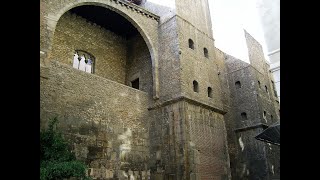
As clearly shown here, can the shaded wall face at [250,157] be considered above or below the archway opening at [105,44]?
below

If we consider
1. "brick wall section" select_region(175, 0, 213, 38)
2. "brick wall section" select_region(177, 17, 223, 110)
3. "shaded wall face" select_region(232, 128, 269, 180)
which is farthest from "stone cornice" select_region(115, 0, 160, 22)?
"shaded wall face" select_region(232, 128, 269, 180)

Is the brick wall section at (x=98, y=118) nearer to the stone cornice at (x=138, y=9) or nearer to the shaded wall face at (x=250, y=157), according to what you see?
the stone cornice at (x=138, y=9)

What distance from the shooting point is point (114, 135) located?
1181 cm

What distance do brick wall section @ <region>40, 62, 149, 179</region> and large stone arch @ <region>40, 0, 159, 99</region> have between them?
1437mm

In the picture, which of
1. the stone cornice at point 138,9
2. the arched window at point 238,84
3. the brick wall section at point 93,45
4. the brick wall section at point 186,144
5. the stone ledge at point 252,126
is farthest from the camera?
the arched window at point 238,84

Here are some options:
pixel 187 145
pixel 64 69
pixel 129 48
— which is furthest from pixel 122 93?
pixel 129 48

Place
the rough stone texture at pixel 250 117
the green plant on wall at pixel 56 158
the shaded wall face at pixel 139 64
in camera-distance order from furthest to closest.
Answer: the rough stone texture at pixel 250 117 < the shaded wall face at pixel 139 64 < the green plant on wall at pixel 56 158

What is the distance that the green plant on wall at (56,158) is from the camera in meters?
8.20

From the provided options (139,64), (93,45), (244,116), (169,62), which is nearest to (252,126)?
(244,116)

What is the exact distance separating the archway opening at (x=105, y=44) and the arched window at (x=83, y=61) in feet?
0.64

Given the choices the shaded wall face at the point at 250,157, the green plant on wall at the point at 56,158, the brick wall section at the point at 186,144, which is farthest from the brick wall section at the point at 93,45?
the shaded wall face at the point at 250,157

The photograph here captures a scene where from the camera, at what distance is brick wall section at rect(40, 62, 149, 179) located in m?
10.4
